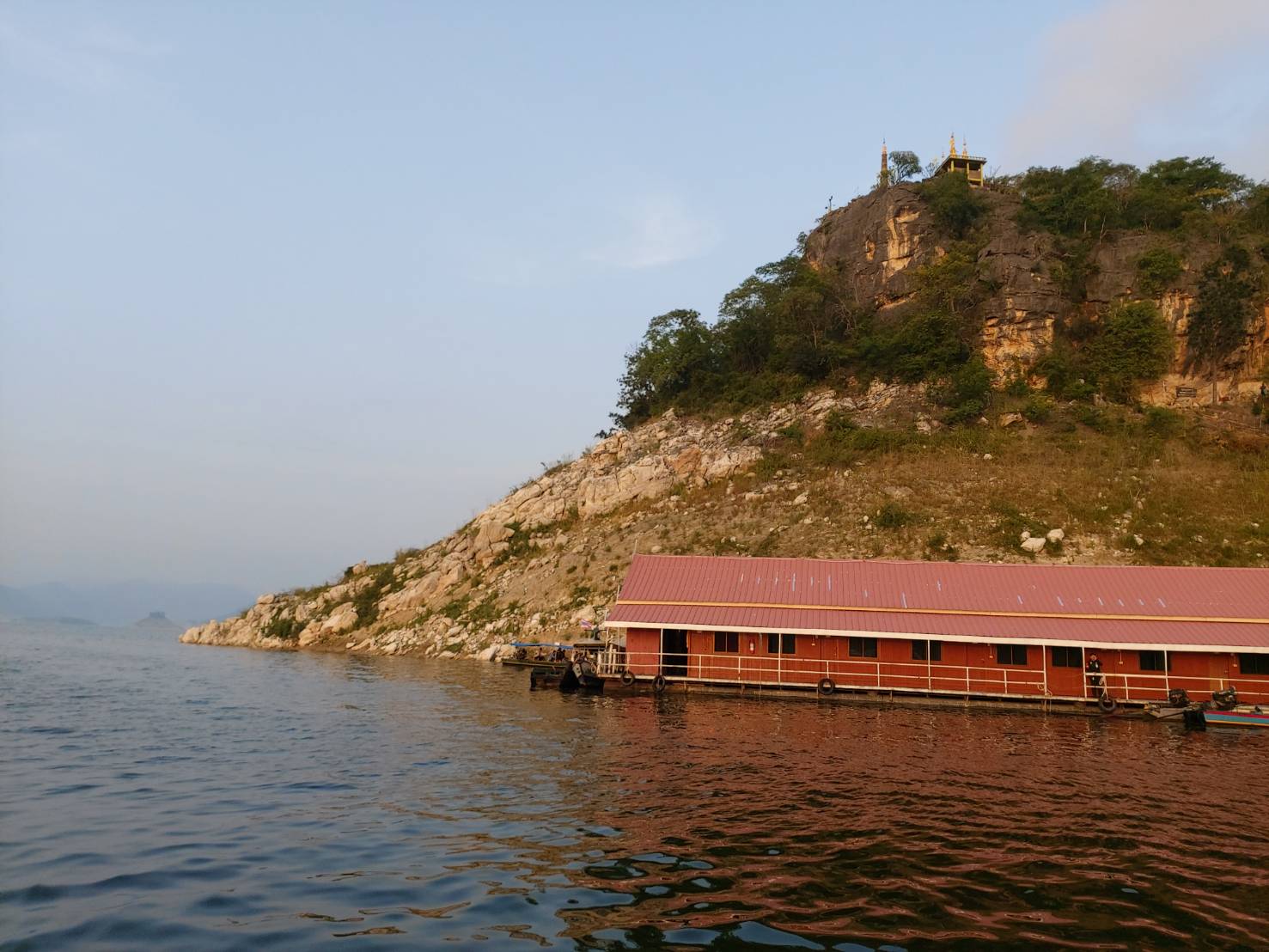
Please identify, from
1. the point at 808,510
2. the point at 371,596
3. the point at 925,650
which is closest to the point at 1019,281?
the point at 808,510

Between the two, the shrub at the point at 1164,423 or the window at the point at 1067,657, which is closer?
the window at the point at 1067,657

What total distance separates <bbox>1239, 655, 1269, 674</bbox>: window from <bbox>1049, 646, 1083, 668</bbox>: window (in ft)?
24.9

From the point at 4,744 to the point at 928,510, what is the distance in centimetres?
5772

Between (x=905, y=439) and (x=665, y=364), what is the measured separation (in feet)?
98.3

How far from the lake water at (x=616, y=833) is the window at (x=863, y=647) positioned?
9.61 meters

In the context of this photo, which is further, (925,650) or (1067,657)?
(925,650)

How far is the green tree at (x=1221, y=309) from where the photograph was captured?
236ft

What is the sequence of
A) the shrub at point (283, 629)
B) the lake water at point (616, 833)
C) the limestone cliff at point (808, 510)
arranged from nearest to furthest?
the lake water at point (616, 833) < the limestone cliff at point (808, 510) < the shrub at point (283, 629)

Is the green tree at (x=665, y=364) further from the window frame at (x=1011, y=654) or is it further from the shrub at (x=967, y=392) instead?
the window frame at (x=1011, y=654)

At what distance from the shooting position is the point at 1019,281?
77688 millimetres

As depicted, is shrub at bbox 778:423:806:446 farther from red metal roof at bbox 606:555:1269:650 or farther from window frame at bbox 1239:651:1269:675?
window frame at bbox 1239:651:1269:675

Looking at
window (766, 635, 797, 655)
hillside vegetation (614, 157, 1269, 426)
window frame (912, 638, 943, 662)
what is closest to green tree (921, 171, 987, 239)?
hillside vegetation (614, 157, 1269, 426)

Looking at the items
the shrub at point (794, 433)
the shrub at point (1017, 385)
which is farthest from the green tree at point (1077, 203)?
the shrub at point (794, 433)

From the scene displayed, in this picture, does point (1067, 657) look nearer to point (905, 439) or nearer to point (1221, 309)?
point (905, 439)
